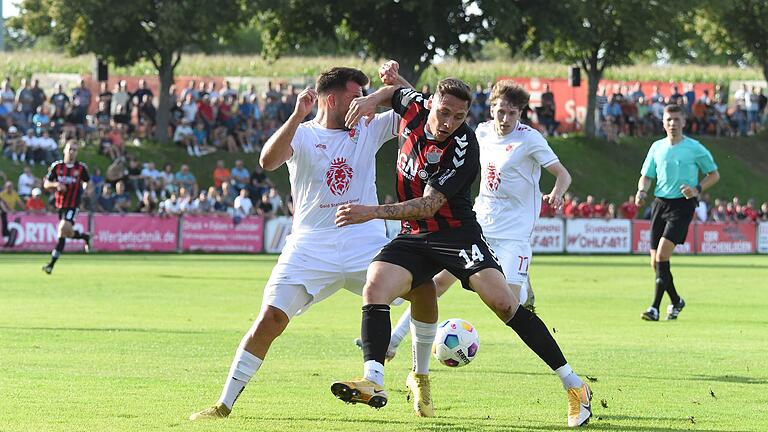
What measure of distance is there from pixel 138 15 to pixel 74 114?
178 inches

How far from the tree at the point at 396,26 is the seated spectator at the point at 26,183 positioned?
1539 centimetres

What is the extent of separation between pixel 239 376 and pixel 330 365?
2935 millimetres

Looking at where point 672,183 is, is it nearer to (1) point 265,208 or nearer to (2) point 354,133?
(2) point 354,133

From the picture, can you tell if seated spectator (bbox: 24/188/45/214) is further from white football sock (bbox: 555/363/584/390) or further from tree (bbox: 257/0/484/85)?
white football sock (bbox: 555/363/584/390)

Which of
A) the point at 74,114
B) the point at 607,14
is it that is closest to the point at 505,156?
the point at 74,114

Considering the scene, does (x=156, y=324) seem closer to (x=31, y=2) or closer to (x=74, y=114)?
(x=74, y=114)

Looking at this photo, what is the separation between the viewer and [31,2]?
45.8 metres

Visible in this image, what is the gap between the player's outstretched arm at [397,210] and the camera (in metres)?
7.53

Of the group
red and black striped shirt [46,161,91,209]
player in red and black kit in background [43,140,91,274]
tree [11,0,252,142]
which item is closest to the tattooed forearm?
player in red and black kit in background [43,140,91,274]

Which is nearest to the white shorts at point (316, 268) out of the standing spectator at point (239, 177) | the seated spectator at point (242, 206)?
Answer: the seated spectator at point (242, 206)

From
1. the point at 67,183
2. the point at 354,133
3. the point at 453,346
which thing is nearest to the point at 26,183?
the point at 67,183

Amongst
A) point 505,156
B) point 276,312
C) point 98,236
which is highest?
point 505,156

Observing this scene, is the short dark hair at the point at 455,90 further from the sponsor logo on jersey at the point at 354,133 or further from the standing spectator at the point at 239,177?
the standing spectator at the point at 239,177

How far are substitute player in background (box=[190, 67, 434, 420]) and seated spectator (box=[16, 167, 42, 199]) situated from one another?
27291 mm
